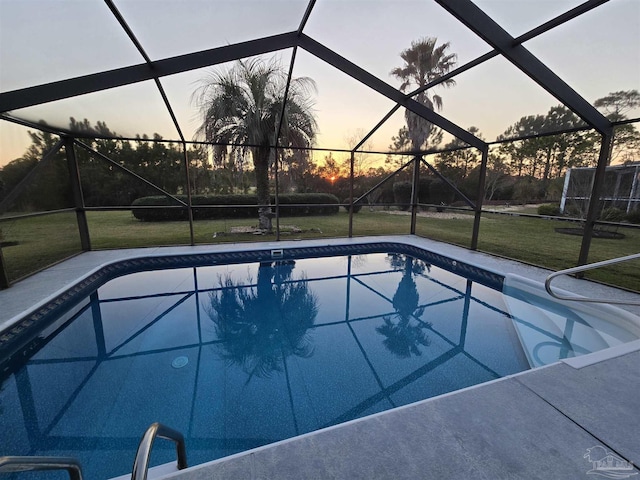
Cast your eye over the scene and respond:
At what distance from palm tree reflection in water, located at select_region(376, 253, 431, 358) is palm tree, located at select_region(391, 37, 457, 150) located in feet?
12.1

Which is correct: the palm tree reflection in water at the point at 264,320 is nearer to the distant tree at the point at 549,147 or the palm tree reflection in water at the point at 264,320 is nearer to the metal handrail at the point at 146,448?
the metal handrail at the point at 146,448

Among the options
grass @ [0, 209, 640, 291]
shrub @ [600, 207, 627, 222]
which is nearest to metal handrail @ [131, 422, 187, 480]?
grass @ [0, 209, 640, 291]

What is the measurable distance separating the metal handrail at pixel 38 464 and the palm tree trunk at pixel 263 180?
7299 mm

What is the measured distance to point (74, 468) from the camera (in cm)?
103

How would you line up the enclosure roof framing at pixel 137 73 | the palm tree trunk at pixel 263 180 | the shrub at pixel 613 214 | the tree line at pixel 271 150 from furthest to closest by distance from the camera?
the palm tree trunk at pixel 263 180 → the shrub at pixel 613 214 → the tree line at pixel 271 150 → the enclosure roof framing at pixel 137 73

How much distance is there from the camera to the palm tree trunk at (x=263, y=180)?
27.2 feet

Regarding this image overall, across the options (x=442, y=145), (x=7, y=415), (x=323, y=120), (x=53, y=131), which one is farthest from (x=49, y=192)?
(x=442, y=145)

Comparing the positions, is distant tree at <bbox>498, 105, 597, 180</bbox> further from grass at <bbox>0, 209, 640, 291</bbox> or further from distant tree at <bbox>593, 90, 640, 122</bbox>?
grass at <bbox>0, 209, 640, 291</bbox>

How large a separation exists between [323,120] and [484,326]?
6.48m

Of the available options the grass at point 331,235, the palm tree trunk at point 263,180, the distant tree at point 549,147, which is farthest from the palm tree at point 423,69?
the palm tree trunk at point 263,180

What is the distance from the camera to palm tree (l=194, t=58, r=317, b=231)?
23.7 ft

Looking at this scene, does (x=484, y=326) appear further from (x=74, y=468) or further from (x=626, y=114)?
(x=74, y=468)

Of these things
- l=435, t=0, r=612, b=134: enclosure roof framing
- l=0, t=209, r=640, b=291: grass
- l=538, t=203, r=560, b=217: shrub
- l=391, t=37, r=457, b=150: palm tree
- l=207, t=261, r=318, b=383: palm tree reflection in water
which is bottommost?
l=207, t=261, r=318, b=383: palm tree reflection in water

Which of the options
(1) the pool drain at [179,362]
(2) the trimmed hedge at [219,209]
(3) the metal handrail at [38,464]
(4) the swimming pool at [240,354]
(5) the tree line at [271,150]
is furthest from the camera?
(2) the trimmed hedge at [219,209]
